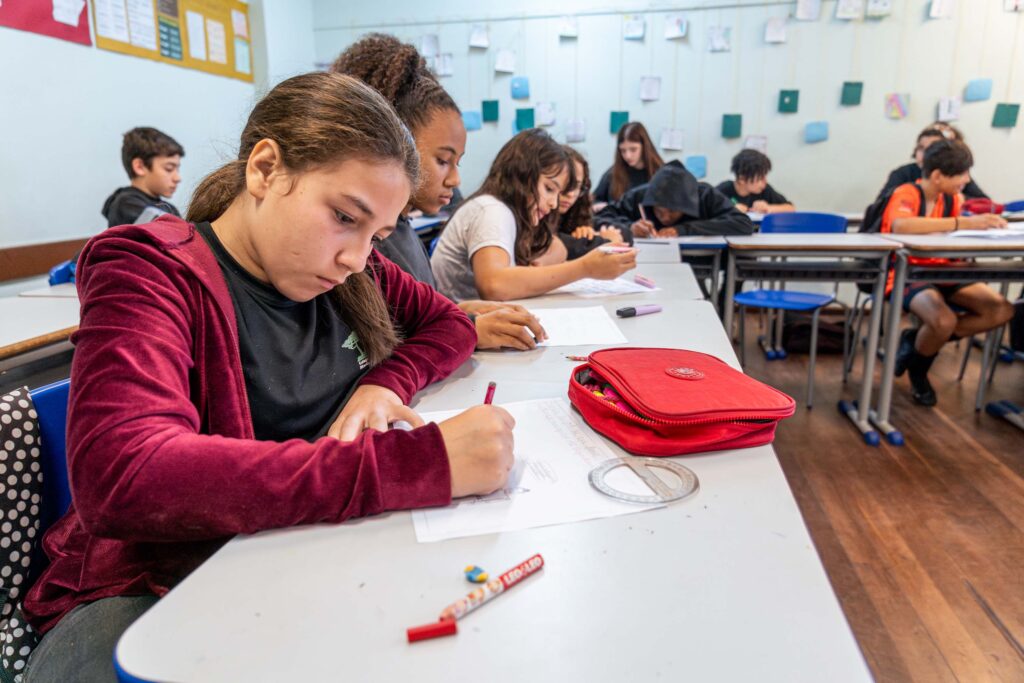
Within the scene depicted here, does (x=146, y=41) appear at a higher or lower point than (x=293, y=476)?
higher

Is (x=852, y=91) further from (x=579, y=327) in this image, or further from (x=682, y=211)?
(x=579, y=327)

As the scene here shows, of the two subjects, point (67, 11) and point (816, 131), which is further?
point (816, 131)

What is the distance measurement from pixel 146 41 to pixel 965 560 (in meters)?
4.02

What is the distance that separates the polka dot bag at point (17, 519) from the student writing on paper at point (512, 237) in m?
1.08

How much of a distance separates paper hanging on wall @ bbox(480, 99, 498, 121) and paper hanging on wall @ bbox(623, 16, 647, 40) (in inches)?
41.9

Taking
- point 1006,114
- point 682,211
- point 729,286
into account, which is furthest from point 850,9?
point 729,286

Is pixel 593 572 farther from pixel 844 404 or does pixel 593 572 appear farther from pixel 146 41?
pixel 146 41

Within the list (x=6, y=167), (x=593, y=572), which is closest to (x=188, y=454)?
(x=593, y=572)

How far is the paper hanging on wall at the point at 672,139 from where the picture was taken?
191 inches

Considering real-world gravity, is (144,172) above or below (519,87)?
below

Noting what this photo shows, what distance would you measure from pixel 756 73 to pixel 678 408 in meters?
4.65

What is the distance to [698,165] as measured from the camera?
4867 mm

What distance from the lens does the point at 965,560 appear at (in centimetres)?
174

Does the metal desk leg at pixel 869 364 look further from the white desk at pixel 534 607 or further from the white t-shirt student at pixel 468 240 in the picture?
the white desk at pixel 534 607
